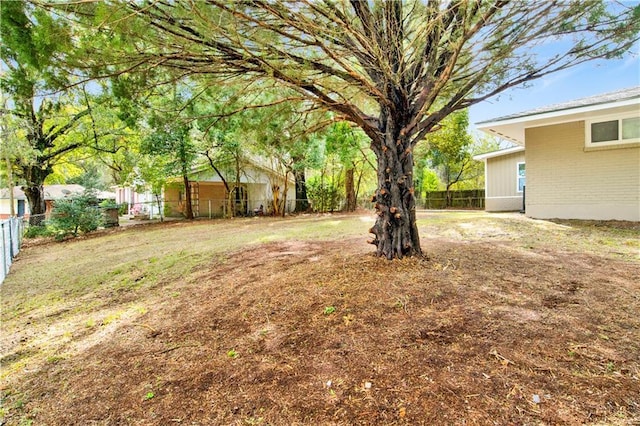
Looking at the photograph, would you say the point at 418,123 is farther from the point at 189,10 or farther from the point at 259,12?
the point at 189,10

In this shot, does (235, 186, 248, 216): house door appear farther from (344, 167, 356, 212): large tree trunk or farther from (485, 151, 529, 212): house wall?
(485, 151, 529, 212): house wall

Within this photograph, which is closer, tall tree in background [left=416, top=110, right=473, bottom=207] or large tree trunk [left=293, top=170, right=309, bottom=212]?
tall tree in background [left=416, top=110, right=473, bottom=207]

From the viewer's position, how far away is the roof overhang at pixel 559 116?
6.67 metres

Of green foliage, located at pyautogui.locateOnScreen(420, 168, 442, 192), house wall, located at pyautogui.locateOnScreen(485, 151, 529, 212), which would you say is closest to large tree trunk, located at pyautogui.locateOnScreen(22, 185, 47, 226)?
house wall, located at pyautogui.locateOnScreen(485, 151, 529, 212)

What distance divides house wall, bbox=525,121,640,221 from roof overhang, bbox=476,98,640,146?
1.42 feet

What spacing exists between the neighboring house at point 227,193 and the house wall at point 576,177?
39.5 feet

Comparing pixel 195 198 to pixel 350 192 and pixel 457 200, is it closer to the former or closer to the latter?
pixel 350 192

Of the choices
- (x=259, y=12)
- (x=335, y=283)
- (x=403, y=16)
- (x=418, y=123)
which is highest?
(x=403, y=16)

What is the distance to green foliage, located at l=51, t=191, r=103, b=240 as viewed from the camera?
10.5 metres

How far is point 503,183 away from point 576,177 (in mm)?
6041

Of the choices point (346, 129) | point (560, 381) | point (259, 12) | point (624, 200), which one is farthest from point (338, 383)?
point (346, 129)

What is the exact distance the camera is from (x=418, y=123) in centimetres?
387

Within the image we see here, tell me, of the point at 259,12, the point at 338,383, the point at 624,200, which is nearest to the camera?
the point at 338,383

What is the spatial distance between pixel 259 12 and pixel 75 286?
5.03 m
